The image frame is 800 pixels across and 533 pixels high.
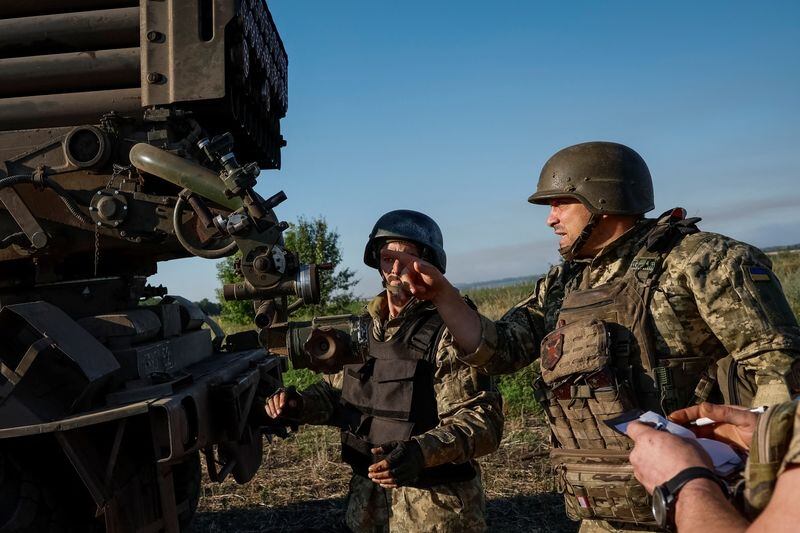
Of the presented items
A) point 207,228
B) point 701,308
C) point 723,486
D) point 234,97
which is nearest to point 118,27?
point 234,97

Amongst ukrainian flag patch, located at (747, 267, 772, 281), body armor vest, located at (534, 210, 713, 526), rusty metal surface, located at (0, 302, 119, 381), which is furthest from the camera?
rusty metal surface, located at (0, 302, 119, 381)

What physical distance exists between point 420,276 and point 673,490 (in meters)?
1.65

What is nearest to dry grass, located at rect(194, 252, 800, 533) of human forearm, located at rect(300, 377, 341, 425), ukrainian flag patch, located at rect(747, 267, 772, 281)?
human forearm, located at rect(300, 377, 341, 425)

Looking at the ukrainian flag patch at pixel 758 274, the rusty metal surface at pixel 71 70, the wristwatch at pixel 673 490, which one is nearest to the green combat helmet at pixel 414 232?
the ukrainian flag patch at pixel 758 274

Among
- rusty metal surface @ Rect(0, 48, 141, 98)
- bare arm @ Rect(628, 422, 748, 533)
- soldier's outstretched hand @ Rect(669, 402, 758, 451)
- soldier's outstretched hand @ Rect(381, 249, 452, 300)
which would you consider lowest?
bare arm @ Rect(628, 422, 748, 533)

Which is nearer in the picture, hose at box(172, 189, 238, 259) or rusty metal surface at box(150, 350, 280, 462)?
Result: rusty metal surface at box(150, 350, 280, 462)

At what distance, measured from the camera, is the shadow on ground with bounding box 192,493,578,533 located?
5422 millimetres

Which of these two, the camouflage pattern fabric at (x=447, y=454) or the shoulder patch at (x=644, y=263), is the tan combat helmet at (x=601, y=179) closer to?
the shoulder patch at (x=644, y=263)

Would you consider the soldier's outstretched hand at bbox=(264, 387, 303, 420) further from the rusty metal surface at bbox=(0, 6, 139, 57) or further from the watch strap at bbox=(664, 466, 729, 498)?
the rusty metal surface at bbox=(0, 6, 139, 57)

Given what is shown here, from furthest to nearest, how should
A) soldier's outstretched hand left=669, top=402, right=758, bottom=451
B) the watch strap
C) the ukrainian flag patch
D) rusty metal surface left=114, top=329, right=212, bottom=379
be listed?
rusty metal surface left=114, top=329, right=212, bottom=379, the ukrainian flag patch, soldier's outstretched hand left=669, top=402, right=758, bottom=451, the watch strap

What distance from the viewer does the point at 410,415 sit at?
3479 millimetres

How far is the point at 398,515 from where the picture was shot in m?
3.38

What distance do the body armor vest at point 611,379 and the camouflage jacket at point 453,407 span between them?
1.18ft

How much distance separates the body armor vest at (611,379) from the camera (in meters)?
2.83
